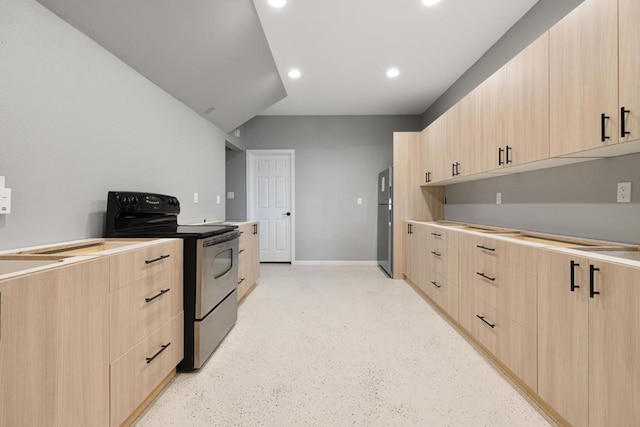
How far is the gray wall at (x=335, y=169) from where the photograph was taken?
17.6 feet

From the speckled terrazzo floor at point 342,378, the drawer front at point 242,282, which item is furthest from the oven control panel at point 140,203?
the speckled terrazzo floor at point 342,378

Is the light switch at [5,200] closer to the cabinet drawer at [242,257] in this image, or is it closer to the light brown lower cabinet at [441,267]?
the cabinet drawer at [242,257]

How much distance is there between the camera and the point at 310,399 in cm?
170

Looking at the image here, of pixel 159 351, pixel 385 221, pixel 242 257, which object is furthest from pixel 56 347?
pixel 385 221

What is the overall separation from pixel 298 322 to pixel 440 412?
1.50 metres

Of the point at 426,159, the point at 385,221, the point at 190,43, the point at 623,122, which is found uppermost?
the point at 190,43

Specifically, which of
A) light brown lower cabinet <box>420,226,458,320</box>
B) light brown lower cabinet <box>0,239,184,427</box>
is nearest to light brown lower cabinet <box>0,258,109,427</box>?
light brown lower cabinet <box>0,239,184,427</box>

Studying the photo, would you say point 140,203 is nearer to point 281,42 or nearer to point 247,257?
point 247,257

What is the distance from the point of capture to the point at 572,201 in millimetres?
2023

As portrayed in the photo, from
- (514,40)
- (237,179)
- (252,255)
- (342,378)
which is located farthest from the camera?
(237,179)

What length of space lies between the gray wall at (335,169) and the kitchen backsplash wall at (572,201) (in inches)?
96.1

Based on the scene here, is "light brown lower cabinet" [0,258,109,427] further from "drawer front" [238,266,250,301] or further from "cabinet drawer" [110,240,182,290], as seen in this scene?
"drawer front" [238,266,250,301]

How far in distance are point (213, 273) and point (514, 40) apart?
130 inches

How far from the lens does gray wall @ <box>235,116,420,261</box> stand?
5.36 metres
